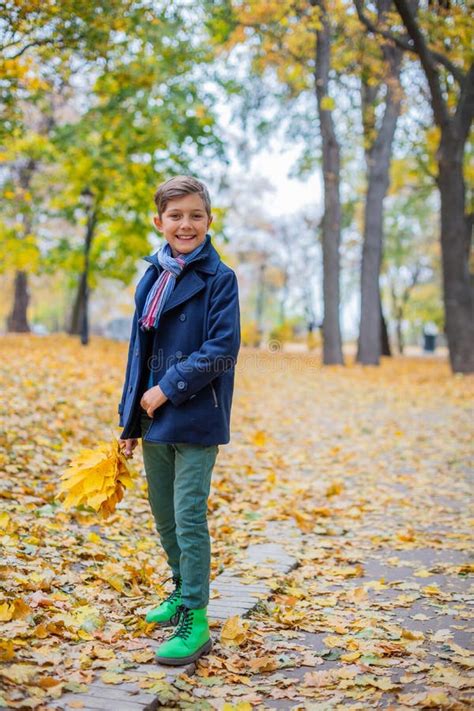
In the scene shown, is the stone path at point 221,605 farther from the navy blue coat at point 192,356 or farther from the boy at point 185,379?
the navy blue coat at point 192,356

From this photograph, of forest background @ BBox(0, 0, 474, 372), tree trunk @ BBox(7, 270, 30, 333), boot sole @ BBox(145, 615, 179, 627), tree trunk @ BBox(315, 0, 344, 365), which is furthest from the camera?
tree trunk @ BBox(7, 270, 30, 333)

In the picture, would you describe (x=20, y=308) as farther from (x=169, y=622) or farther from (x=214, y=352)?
(x=214, y=352)

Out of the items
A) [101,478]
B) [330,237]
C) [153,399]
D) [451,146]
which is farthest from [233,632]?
[330,237]

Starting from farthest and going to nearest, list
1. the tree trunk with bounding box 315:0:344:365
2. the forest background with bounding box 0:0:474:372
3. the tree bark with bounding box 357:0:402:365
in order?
the tree bark with bounding box 357:0:402:365, the tree trunk with bounding box 315:0:344:365, the forest background with bounding box 0:0:474:372

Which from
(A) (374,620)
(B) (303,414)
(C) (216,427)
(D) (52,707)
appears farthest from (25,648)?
(B) (303,414)

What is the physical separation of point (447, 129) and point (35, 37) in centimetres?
984

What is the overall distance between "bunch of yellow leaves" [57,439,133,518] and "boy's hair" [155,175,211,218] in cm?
114

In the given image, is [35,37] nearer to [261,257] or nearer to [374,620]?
[374,620]

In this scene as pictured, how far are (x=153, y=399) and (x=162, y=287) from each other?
509 mm

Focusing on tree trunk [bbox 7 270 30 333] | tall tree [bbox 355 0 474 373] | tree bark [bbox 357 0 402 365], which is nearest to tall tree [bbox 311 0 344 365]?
tree bark [bbox 357 0 402 365]

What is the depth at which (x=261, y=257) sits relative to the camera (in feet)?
157

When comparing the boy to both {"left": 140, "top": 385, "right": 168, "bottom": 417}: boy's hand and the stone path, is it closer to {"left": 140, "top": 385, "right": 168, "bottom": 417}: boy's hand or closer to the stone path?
{"left": 140, "top": 385, "right": 168, "bottom": 417}: boy's hand

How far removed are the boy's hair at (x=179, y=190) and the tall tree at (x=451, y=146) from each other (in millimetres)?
11357

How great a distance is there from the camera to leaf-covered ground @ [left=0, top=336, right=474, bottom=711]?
3.12 m
